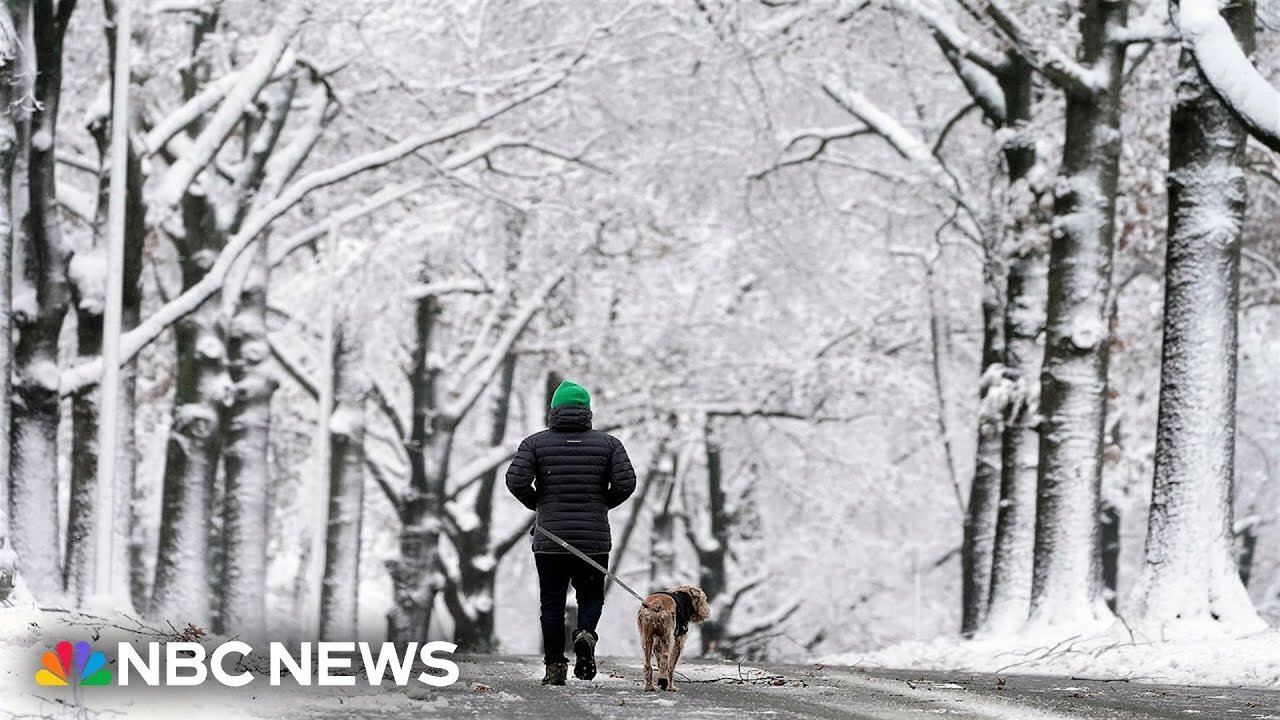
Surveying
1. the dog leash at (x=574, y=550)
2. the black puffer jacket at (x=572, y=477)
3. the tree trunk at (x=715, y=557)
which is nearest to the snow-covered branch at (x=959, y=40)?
the black puffer jacket at (x=572, y=477)

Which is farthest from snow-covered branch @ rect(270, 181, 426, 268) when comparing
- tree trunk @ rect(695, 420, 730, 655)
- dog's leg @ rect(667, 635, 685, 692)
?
dog's leg @ rect(667, 635, 685, 692)

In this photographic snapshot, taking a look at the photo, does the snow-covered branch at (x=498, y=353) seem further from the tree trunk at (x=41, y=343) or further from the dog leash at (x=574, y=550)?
the dog leash at (x=574, y=550)

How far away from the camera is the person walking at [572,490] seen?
450 inches

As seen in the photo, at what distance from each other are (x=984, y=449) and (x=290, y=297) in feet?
47.6

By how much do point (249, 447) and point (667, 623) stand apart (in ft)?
52.8

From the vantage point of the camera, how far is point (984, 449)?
25.5m

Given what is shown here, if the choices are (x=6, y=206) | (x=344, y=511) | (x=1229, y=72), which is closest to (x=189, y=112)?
(x=6, y=206)

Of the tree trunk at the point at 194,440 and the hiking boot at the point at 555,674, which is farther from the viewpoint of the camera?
the tree trunk at the point at 194,440

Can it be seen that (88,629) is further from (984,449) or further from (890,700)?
(984,449)

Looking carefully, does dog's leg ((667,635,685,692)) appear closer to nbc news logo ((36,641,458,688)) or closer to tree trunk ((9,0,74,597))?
nbc news logo ((36,641,458,688))

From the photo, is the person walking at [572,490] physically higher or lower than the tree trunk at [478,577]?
higher

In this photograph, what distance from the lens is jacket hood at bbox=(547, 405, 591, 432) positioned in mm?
11469

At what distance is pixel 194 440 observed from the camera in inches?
981

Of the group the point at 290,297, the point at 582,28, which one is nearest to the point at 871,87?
the point at 582,28
